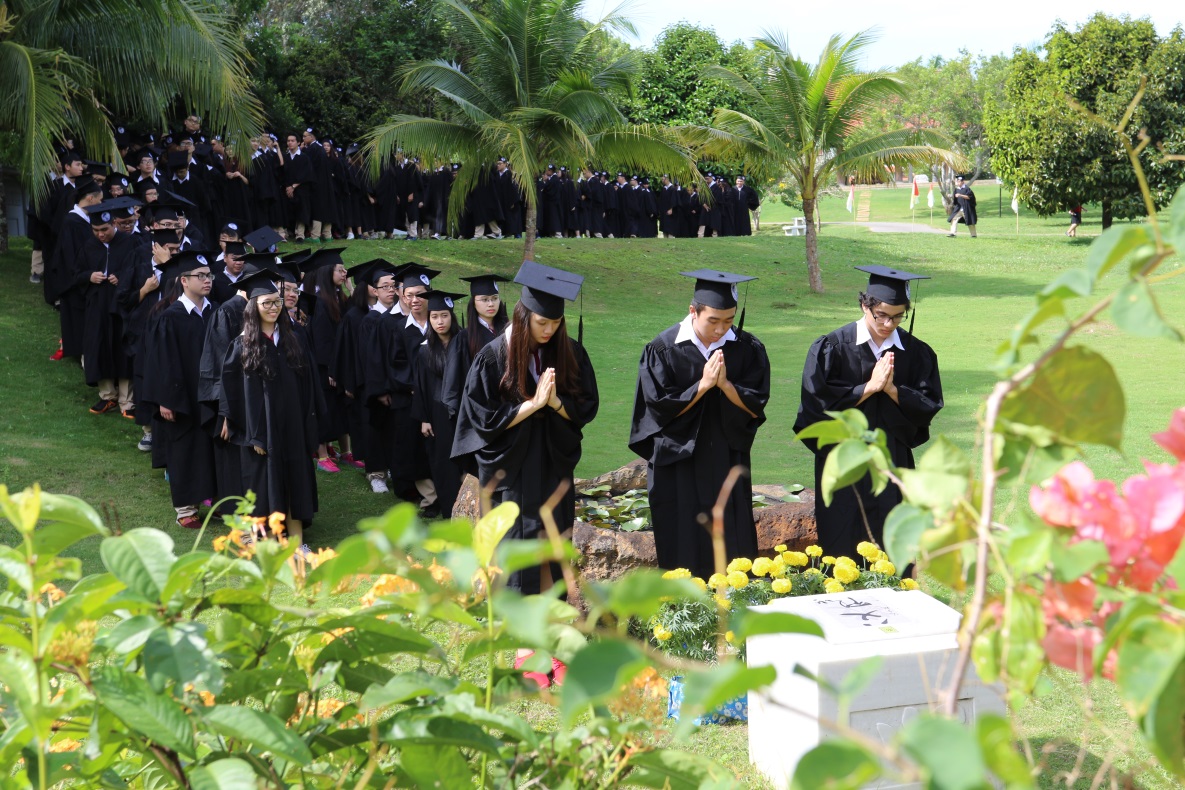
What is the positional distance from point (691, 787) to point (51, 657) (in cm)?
83

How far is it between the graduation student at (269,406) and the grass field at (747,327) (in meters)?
0.56

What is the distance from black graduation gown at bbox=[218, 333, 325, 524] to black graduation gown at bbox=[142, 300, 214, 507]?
672mm

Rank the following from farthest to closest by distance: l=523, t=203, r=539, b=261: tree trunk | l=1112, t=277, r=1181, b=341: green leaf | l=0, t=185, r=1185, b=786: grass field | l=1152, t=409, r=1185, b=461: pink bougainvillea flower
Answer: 1. l=523, t=203, r=539, b=261: tree trunk
2. l=0, t=185, r=1185, b=786: grass field
3. l=1152, t=409, r=1185, b=461: pink bougainvillea flower
4. l=1112, t=277, r=1181, b=341: green leaf

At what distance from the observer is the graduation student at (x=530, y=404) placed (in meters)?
5.70

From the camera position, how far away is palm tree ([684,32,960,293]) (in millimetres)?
19453

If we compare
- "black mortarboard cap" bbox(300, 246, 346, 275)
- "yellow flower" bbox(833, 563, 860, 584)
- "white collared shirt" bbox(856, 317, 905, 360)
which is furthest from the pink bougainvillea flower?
"black mortarboard cap" bbox(300, 246, 346, 275)

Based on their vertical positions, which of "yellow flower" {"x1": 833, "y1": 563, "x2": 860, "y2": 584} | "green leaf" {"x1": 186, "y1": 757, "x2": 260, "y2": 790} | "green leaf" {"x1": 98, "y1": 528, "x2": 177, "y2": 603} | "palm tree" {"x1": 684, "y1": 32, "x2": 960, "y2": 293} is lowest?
"yellow flower" {"x1": 833, "y1": 563, "x2": 860, "y2": 584}

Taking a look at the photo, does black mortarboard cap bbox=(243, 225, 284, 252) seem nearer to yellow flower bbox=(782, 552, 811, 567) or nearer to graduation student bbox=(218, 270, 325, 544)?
graduation student bbox=(218, 270, 325, 544)

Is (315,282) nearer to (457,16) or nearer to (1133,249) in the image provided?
(457,16)

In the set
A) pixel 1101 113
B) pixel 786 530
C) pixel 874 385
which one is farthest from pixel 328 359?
pixel 1101 113

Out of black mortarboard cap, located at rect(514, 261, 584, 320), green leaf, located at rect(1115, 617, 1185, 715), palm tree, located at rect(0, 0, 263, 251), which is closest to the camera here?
green leaf, located at rect(1115, 617, 1185, 715)

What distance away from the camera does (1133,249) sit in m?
1.01

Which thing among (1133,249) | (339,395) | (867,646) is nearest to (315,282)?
(339,395)

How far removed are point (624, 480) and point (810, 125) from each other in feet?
45.1
